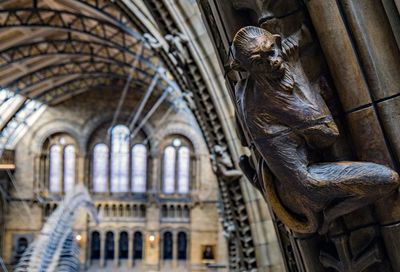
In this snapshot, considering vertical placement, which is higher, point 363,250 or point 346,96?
point 346,96

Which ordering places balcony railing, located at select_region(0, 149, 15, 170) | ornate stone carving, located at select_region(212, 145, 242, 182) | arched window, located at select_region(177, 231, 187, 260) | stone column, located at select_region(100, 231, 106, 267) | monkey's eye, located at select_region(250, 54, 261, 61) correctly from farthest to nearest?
arched window, located at select_region(177, 231, 187, 260), stone column, located at select_region(100, 231, 106, 267), balcony railing, located at select_region(0, 149, 15, 170), ornate stone carving, located at select_region(212, 145, 242, 182), monkey's eye, located at select_region(250, 54, 261, 61)

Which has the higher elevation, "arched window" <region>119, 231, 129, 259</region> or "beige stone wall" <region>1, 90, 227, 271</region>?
"beige stone wall" <region>1, 90, 227, 271</region>

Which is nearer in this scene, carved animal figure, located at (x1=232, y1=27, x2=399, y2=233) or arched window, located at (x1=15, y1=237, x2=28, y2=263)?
carved animal figure, located at (x1=232, y1=27, x2=399, y2=233)

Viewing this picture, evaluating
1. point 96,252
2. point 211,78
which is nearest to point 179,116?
point 96,252

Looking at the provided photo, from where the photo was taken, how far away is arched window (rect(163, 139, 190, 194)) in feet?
98.5

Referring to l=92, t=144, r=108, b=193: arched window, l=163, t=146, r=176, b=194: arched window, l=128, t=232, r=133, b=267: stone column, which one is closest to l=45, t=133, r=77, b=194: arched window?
l=92, t=144, r=108, b=193: arched window

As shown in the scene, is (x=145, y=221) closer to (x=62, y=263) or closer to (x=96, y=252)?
(x=96, y=252)

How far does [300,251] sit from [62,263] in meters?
13.0

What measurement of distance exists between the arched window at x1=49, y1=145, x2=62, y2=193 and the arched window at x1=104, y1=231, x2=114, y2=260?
10.8 feet

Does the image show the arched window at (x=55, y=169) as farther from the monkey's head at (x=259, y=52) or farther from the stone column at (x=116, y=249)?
the monkey's head at (x=259, y=52)

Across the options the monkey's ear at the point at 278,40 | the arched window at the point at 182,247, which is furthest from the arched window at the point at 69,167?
the monkey's ear at the point at 278,40

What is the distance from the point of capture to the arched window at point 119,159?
3002 centimetres

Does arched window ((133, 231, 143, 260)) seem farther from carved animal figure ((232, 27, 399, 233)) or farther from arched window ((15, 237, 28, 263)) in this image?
carved animal figure ((232, 27, 399, 233))

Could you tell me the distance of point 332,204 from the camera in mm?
1623
